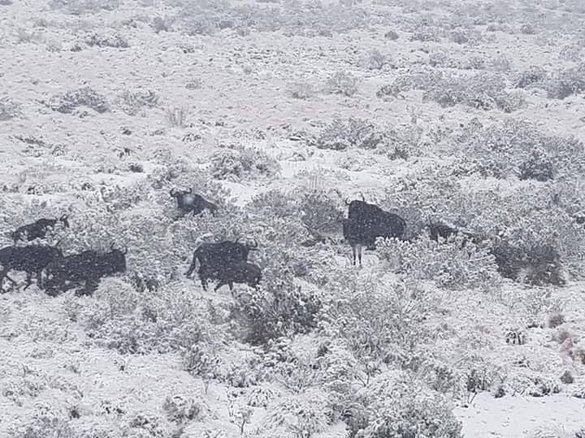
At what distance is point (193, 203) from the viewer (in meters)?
13.2

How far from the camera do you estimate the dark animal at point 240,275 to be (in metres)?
10.5

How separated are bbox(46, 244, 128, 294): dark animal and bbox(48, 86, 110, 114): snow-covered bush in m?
9.68

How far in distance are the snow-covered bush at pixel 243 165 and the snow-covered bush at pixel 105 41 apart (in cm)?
1231

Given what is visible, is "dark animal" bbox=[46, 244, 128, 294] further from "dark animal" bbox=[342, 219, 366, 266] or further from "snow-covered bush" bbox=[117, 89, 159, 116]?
"snow-covered bush" bbox=[117, 89, 159, 116]

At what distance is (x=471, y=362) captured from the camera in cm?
878

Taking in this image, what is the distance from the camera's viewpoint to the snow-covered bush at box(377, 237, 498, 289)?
432 inches

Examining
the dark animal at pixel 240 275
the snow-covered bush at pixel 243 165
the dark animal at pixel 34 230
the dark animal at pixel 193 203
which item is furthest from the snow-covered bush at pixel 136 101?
the dark animal at pixel 240 275

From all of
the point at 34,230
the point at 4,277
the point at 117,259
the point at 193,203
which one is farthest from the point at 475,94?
the point at 4,277

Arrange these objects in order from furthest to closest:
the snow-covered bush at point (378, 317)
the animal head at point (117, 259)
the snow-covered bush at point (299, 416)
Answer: the animal head at point (117, 259), the snow-covered bush at point (378, 317), the snow-covered bush at point (299, 416)

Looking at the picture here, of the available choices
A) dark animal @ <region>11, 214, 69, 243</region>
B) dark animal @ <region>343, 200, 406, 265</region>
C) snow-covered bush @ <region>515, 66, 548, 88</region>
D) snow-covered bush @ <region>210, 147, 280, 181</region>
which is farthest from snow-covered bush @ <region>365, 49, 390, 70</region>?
dark animal @ <region>11, 214, 69, 243</region>

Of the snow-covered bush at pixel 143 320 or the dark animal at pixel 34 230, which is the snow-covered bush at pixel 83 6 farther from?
the snow-covered bush at pixel 143 320

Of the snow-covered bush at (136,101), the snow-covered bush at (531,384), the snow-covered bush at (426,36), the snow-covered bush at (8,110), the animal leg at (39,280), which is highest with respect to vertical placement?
the snow-covered bush at (531,384)

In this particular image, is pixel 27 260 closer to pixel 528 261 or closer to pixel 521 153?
pixel 528 261

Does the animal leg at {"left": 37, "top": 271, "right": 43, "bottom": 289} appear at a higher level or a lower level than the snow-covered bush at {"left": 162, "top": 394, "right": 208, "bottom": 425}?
lower
